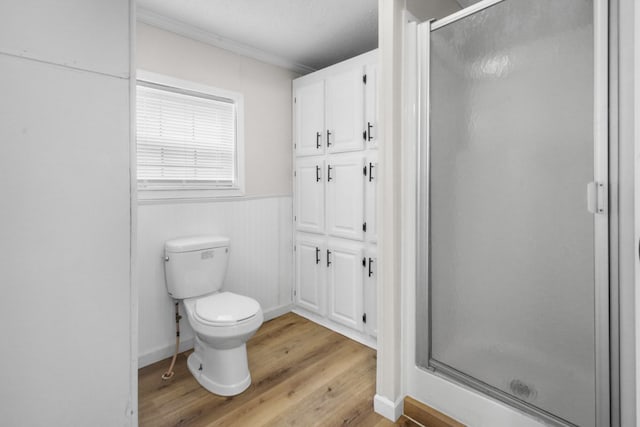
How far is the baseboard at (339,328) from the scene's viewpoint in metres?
2.46

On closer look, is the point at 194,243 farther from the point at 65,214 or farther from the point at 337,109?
the point at 337,109

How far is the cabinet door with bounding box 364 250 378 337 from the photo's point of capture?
7.89ft

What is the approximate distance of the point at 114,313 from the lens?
1.25 m

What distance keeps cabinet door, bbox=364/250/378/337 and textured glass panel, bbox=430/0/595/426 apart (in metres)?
0.81

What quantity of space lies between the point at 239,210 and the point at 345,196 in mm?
877

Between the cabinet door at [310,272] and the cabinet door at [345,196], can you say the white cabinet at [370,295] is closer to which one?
the cabinet door at [345,196]

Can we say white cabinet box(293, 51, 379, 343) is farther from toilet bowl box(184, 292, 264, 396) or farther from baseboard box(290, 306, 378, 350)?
toilet bowl box(184, 292, 264, 396)

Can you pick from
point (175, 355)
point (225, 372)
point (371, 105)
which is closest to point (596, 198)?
point (371, 105)

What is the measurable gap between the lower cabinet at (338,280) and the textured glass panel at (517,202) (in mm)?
856

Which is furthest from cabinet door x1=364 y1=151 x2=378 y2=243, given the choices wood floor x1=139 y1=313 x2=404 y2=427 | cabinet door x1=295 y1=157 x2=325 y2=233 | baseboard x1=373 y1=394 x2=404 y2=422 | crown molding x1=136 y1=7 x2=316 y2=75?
crown molding x1=136 y1=7 x2=316 y2=75

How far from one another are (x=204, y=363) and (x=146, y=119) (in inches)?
64.7

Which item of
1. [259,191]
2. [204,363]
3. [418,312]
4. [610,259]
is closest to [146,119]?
[259,191]

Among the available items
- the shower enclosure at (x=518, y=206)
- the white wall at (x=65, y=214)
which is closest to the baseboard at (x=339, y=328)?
the shower enclosure at (x=518, y=206)

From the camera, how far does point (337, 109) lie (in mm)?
2564
